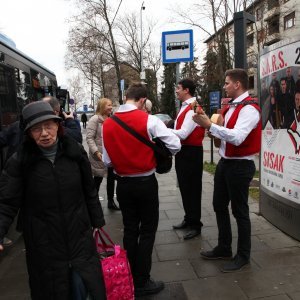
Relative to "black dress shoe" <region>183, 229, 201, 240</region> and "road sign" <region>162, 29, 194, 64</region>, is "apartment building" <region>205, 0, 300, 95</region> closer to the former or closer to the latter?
"road sign" <region>162, 29, 194, 64</region>

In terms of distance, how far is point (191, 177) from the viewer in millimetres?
5047

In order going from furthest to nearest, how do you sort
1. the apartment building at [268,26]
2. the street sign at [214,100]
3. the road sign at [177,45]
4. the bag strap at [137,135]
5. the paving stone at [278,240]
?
the apartment building at [268,26] → the street sign at [214,100] → the road sign at [177,45] → the paving stone at [278,240] → the bag strap at [137,135]

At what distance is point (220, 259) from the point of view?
4.26 m

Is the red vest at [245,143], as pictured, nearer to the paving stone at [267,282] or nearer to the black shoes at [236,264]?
the black shoes at [236,264]

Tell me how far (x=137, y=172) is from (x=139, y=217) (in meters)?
0.46

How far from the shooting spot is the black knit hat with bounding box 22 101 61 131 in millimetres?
2449

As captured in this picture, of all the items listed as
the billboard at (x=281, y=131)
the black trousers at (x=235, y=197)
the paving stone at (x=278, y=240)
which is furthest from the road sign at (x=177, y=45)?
the black trousers at (x=235, y=197)

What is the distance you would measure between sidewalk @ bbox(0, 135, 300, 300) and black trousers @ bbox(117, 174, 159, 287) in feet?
1.07

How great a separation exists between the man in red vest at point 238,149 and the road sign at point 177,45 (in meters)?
4.02

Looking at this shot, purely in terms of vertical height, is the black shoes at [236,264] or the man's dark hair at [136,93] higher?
the man's dark hair at [136,93]

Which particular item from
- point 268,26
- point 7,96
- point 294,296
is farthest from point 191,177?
point 268,26

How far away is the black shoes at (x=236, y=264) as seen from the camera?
12.8ft

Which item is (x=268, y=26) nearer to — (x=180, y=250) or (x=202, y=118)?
(x=180, y=250)

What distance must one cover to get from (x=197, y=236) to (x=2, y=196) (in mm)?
3167
